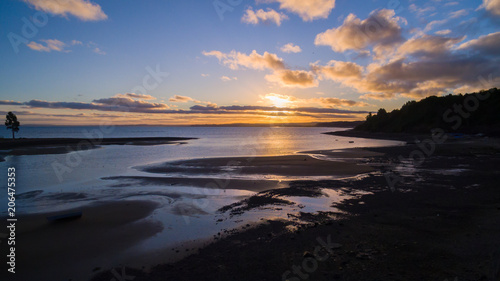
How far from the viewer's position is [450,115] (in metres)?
98.1

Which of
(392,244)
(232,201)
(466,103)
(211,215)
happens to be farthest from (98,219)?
(466,103)

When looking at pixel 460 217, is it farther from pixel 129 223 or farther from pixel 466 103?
pixel 466 103

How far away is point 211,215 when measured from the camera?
12805 mm

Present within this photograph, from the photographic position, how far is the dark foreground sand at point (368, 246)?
6914mm

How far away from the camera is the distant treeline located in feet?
263

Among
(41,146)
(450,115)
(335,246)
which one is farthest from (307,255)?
(450,115)

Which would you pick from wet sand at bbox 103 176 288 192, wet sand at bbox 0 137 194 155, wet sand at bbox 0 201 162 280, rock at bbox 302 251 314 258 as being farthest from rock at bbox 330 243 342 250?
wet sand at bbox 0 137 194 155

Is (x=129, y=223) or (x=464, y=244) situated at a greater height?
(x=464, y=244)

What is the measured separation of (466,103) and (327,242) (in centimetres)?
11726

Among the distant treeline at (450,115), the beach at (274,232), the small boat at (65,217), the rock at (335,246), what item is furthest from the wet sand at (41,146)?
the distant treeline at (450,115)

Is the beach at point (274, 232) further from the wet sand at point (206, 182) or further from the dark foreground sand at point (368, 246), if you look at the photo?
the wet sand at point (206, 182)

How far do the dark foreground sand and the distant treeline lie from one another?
79.9 meters

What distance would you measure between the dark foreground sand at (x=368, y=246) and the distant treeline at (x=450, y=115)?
79925 millimetres

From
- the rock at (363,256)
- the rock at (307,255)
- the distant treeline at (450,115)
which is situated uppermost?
the distant treeline at (450,115)
